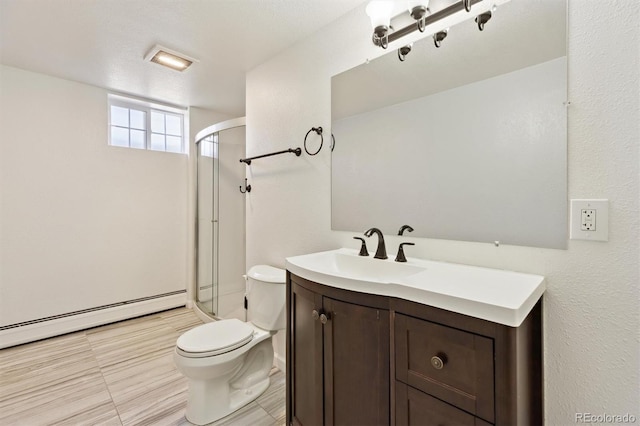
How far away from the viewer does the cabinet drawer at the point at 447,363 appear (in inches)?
30.3

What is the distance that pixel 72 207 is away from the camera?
270cm

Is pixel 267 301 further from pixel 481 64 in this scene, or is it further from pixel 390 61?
pixel 481 64

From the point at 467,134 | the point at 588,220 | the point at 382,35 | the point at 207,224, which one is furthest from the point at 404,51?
the point at 207,224

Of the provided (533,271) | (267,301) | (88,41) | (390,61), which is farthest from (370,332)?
(88,41)

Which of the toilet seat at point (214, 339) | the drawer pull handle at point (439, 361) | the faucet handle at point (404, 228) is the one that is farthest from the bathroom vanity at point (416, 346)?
the toilet seat at point (214, 339)

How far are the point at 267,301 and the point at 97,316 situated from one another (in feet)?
6.98

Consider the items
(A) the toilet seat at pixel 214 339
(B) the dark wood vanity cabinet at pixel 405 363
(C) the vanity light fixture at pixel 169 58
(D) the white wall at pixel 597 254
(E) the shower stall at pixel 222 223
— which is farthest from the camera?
(E) the shower stall at pixel 222 223

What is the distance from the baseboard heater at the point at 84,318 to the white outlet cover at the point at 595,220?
11.7 feet

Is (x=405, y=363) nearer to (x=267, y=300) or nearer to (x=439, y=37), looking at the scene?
(x=267, y=300)

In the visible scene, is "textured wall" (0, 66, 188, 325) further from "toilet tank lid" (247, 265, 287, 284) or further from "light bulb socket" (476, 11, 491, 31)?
→ "light bulb socket" (476, 11, 491, 31)

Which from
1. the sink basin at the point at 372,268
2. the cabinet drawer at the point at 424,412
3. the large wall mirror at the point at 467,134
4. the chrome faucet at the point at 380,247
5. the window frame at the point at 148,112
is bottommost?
the cabinet drawer at the point at 424,412

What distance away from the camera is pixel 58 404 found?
5.71 ft

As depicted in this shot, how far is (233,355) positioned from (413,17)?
6.25 feet

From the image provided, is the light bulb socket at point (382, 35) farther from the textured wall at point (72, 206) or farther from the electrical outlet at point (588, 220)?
the textured wall at point (72, 206)
